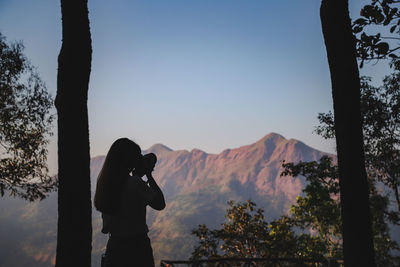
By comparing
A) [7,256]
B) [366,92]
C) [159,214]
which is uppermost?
[366,92]

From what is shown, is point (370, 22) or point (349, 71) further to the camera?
point (370, 22)

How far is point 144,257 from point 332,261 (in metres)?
3.60

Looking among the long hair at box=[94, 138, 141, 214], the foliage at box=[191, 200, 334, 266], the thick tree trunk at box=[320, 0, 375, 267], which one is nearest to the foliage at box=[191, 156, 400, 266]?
the foliage at box=[191, 200, 334, 266]

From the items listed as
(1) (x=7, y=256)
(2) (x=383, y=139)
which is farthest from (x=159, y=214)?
(2) (x=383, y=139)

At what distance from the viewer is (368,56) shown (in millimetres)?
3756

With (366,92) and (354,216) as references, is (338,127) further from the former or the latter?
(366,92)

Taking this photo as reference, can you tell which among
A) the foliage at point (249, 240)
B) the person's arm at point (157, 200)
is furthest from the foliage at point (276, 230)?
the person's arm at point (157, 200)

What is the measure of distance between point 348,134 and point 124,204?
2.10 meters

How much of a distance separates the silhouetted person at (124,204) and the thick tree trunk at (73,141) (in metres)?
0.32

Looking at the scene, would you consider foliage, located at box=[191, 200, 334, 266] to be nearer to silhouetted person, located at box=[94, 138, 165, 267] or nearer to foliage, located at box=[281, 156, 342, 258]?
foliage, located at box=[281, 156, 342, 258]

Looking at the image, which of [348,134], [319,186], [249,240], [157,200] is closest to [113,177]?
[157,200]

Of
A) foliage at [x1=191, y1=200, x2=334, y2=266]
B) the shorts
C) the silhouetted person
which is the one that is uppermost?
the silhouetted person

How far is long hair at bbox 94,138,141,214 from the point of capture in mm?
2088

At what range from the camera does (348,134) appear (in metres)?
2.60
